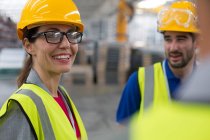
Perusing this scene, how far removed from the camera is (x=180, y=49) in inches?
88.7

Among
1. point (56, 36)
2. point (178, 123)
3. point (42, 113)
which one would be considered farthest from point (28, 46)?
point (178, 123)

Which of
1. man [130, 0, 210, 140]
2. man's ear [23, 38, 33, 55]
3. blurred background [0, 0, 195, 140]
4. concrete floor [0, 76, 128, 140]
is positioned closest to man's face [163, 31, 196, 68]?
man's ear [23, 38, 33, 55]

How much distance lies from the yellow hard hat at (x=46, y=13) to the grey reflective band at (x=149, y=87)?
0.74 m

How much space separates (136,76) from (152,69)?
12 centimetres

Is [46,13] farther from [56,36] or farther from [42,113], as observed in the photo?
[42,113]

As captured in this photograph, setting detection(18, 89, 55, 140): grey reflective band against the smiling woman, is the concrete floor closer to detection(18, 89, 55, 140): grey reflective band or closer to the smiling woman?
the smiling woman

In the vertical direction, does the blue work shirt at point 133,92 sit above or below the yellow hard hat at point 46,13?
below

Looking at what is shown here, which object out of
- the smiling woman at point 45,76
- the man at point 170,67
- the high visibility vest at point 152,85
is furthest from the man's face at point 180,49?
the smiling woman at point 45,76

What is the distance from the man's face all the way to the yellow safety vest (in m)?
1.75

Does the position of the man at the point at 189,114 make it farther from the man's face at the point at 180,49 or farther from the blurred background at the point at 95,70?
the blurred background at the point at 95,70

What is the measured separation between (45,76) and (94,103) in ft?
23.4

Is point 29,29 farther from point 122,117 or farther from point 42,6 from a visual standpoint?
point 122,117

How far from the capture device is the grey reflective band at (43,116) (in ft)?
4.70

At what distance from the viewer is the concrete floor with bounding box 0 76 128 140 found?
6.07m
